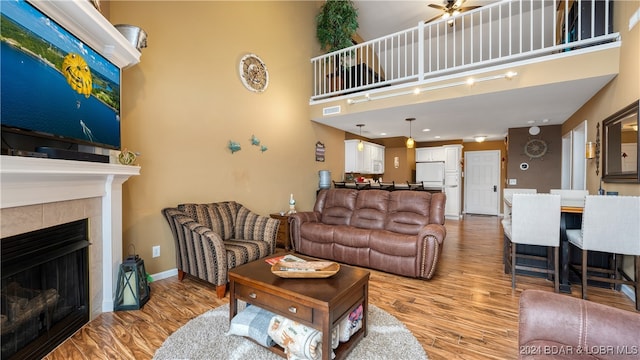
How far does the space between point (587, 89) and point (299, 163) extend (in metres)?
4.17

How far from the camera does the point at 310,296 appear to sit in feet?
4.93

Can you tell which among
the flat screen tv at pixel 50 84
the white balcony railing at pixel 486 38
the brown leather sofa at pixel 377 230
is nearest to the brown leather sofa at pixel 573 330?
the brown leather sofa at pixel 377 230

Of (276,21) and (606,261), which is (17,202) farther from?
(606,261)

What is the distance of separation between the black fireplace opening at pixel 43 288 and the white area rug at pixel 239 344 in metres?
0.75

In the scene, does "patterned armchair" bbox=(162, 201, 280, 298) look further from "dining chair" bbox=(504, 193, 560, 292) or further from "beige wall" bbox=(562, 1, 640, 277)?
"beige wall" bbox=(562, 1, 640, 277)

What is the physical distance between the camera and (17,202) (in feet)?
4.94

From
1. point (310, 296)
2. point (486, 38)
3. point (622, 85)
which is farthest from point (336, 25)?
point (310, 296)

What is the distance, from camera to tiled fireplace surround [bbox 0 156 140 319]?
57.4 inches

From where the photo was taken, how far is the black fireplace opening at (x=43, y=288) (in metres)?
1.55

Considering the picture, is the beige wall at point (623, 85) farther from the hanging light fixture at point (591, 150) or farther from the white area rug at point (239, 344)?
the white area rug at point (239, 344)

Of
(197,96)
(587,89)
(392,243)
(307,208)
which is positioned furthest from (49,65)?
(587,89)

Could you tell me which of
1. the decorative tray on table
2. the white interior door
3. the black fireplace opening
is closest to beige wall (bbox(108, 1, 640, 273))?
the black fireplace opening

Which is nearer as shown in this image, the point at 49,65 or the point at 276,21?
the point at 49,65

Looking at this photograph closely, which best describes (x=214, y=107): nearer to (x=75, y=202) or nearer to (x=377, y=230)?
(x=75, y=202)
